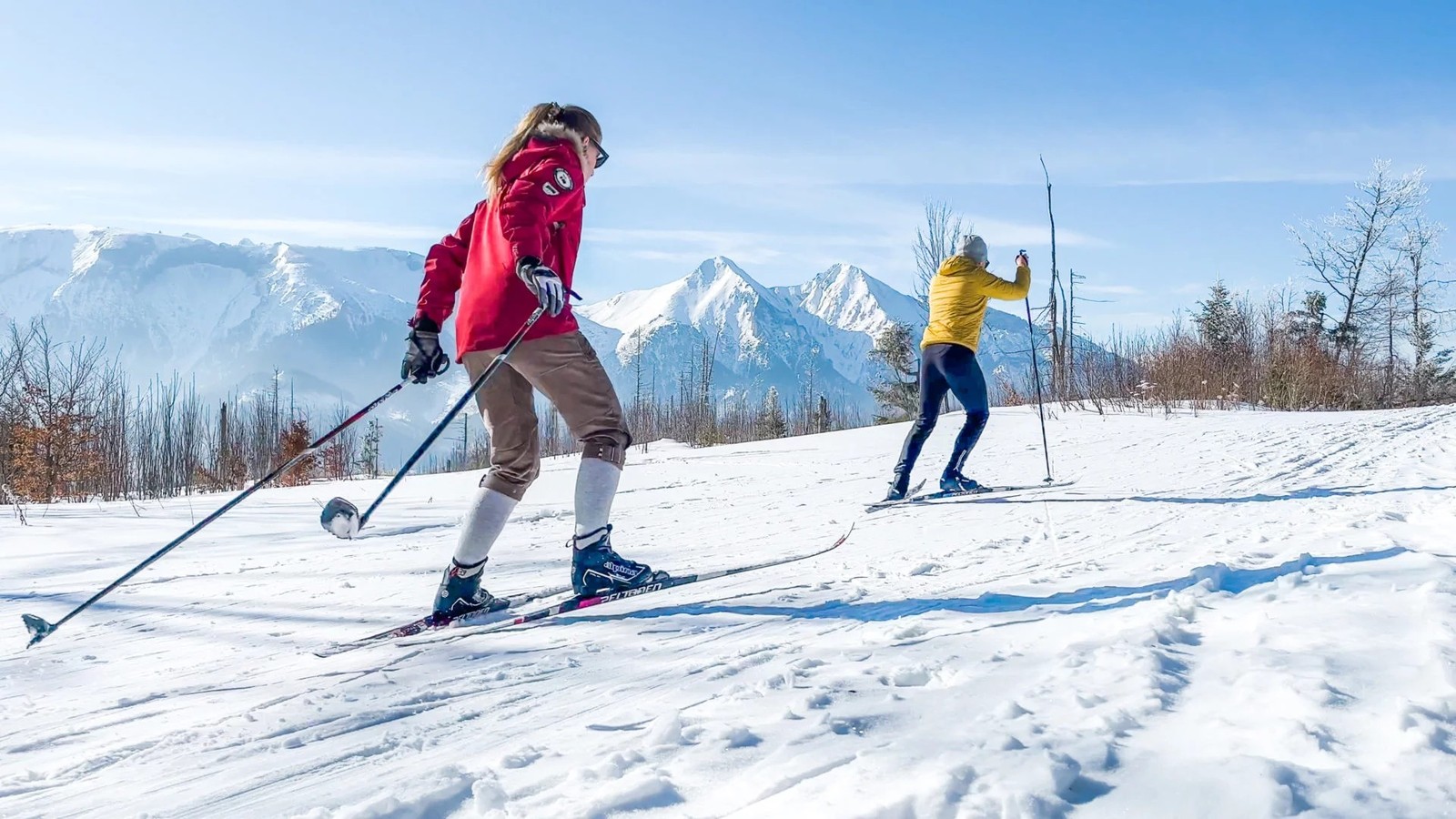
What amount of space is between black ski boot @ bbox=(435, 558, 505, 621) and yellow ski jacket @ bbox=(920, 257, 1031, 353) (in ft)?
12.8

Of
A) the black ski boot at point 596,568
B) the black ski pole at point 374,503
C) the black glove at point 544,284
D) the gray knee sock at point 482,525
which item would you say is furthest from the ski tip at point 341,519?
the black glove at point 544,284

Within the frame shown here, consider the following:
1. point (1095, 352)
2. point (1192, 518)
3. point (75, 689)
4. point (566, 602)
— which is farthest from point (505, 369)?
point (1095, 352)

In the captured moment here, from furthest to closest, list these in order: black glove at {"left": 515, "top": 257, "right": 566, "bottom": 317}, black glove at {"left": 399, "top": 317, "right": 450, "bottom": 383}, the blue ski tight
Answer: the blue ski tight, black glove at {"left": 399, "top": 317, "right": 450, "bottom": 383}, black glove at {"left": 515, "top": 257, "right": 566, "bottom": 317}

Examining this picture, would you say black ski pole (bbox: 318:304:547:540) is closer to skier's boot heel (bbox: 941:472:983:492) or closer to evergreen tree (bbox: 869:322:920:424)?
skier's boot heel (bbox: 941:472:983:492)

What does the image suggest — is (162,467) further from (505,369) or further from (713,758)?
(713,758)

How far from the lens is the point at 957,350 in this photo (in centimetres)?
560

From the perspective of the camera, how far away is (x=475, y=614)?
8.78ft

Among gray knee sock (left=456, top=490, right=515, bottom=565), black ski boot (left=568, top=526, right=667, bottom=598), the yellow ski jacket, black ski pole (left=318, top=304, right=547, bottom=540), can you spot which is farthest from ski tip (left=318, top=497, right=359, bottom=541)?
the yellow ski jacket

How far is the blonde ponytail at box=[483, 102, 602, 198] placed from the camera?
2.78 m

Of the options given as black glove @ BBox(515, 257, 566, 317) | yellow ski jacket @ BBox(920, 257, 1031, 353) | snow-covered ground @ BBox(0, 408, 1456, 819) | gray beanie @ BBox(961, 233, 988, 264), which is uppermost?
gray beanie @ BBox(961, 233, 988, 264)

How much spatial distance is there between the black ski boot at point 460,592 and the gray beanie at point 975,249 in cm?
437

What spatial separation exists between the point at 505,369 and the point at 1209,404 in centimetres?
1600

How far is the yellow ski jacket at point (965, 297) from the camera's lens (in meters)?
5.64

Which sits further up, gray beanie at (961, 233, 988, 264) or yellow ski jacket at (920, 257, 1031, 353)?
gray beanie at (961, 233, 988, 264)
